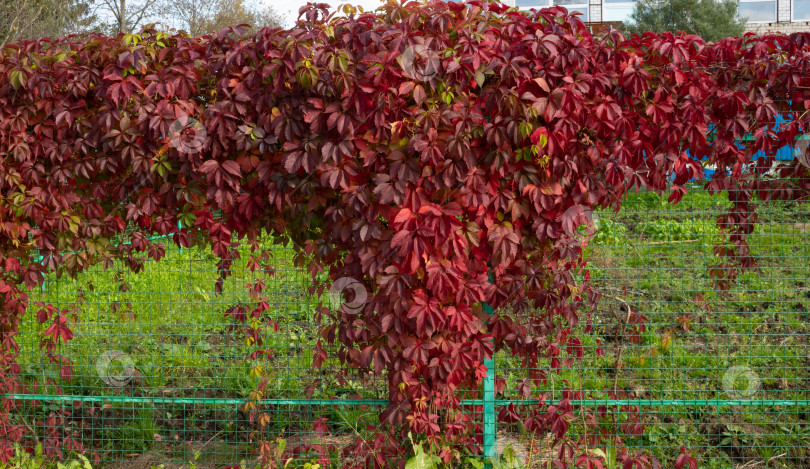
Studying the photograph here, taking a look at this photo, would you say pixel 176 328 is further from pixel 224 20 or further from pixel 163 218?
pixel 224 20

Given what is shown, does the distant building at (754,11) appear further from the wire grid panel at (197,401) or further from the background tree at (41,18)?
the wire grid panel at (197,401)

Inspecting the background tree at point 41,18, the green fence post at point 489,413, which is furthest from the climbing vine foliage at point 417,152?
the background tree at point 41,18

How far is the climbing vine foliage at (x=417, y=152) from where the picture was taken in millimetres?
2340

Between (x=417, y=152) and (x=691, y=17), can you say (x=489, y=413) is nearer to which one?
(x=417, y=152)

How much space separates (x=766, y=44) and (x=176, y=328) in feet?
13.3

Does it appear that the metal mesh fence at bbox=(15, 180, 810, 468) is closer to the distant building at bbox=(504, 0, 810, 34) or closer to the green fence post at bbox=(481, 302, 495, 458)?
the green fence post at bbox=(481, 302, 495, 458)

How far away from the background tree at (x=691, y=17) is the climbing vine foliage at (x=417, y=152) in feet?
45.2

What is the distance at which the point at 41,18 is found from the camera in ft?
37.3

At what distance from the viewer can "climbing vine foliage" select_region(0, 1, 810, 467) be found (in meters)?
2.34

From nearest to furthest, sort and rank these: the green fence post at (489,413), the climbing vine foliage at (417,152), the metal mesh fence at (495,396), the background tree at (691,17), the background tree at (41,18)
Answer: the climbing vine foliage at (417,152) → the green fence post at (489,413) → the metal mesh fence at (495,396) → the background tree at (41,18) → the background tree at (691,17)

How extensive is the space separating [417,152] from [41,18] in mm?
12086

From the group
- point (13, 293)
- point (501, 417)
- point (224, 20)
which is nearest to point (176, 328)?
point (13, 293)

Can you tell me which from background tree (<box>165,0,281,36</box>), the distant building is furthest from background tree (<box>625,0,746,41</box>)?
background tree (<box>165,0,281,36</box>)

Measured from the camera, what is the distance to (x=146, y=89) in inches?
100
